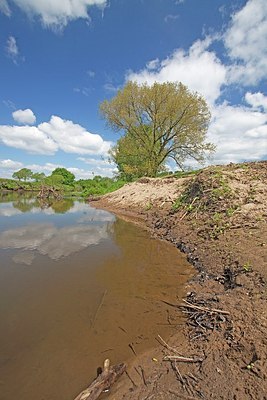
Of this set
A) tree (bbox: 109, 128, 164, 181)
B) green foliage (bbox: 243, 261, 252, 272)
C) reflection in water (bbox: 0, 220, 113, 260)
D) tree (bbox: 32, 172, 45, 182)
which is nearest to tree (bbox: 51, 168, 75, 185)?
tree (bbox: 32, 172, 45, 182)

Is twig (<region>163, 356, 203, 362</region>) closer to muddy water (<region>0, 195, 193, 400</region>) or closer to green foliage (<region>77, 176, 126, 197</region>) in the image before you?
muddy water (<region>0, 195, 193, 400</region>)

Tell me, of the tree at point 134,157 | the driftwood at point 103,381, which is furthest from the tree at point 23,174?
the driftwood at point 103,381

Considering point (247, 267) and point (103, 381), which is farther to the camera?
point (247, 267)

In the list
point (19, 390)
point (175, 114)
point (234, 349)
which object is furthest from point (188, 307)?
point (175, 114)

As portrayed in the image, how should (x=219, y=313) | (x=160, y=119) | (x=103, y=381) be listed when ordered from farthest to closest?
(x=160, y=119)
(x=219, y=313)
(x=103, y=381)

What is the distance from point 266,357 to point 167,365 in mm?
1047

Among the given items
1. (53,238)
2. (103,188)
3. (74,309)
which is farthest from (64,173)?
(74,309)

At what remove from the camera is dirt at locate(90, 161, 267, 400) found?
232 cm

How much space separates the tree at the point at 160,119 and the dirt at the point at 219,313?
14627mm

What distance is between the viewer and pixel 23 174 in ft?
173

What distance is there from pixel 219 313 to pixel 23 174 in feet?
185

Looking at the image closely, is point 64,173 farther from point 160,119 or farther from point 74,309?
point 74,309

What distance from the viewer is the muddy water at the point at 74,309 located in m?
2.64

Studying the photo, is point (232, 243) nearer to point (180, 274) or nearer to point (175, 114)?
point (180, 274)
